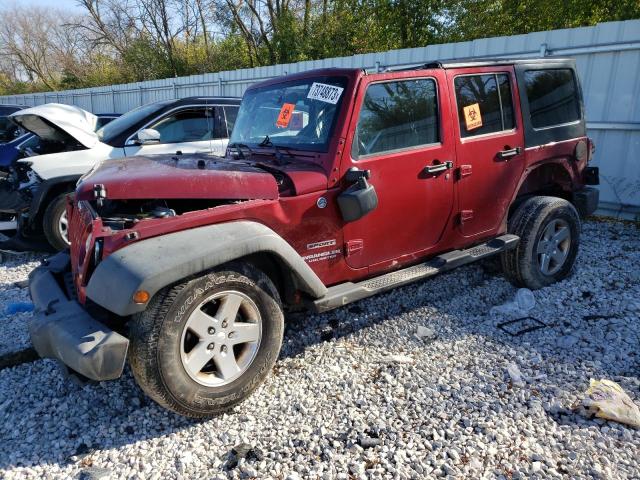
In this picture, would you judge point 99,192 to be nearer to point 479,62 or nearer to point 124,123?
point 479,62

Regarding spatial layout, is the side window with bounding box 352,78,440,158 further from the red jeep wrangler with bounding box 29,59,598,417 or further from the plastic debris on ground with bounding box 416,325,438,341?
the plastic debris on ground with bounding box 416,325,438,341

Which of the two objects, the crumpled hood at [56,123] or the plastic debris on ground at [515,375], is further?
the crumpled hood at [56,123]

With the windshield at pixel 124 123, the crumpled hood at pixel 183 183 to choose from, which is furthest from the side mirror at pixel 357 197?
the windshield at pixel 124 123

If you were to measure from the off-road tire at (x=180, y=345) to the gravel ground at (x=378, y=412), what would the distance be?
0.18 metres

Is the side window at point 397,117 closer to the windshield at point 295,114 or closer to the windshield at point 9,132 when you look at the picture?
the windshield at point 295,114

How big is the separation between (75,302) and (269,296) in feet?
3.74

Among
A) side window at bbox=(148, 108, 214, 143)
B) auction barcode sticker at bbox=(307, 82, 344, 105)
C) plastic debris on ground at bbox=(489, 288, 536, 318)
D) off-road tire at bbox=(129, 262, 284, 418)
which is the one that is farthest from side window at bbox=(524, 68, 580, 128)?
side window at bbox=(148, 108, 214, 143)

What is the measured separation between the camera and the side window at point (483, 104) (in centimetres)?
374

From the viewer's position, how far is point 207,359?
2.66 metres

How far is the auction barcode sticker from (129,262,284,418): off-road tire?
4.25 ft

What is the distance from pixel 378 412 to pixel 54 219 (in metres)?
4.46

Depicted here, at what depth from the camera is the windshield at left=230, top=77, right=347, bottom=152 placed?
3207 mm

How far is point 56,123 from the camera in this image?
5.58 m

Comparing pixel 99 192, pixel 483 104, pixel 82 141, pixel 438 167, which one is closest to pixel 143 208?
pixel 99 192
